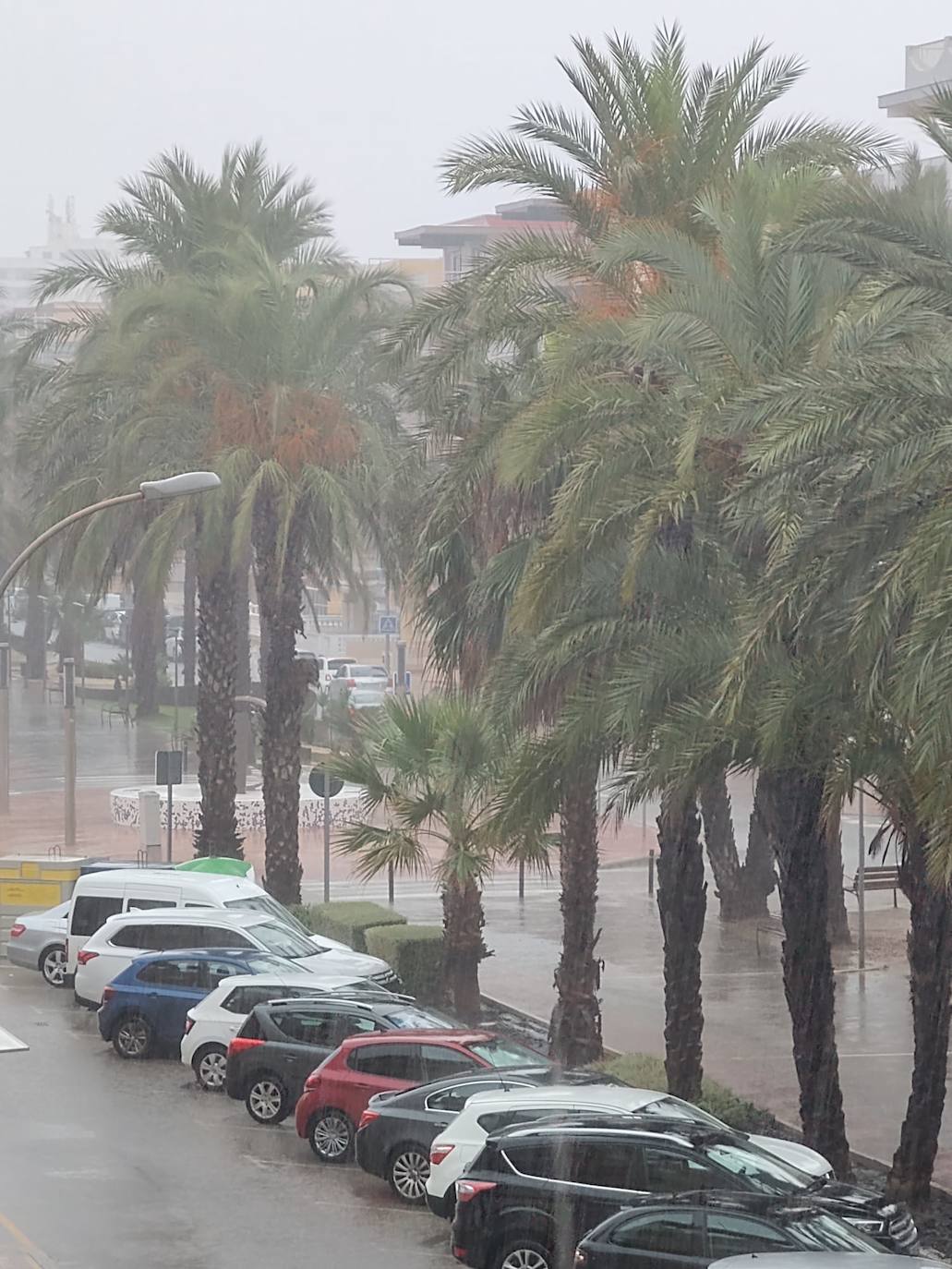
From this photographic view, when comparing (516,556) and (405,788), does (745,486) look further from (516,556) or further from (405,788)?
(405,788)

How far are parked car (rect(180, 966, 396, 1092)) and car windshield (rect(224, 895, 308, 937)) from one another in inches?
145

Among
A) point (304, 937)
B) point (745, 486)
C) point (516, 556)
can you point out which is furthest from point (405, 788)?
point (745, 486)

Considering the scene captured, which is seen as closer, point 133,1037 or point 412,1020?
point 412,1020

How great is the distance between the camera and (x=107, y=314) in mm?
30156

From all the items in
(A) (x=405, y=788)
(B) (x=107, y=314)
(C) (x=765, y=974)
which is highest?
(B) (x=107, y=314)

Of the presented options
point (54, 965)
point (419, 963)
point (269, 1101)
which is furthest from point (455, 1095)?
point (54, 965)

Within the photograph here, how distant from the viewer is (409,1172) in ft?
47.5

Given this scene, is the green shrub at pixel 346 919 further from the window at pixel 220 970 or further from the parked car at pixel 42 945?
the window at pixel 220 970

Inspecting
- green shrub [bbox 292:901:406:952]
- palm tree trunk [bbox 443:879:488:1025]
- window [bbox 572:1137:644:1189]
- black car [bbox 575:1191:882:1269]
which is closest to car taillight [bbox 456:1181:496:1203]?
window [bbox 572:1137:644:1189]

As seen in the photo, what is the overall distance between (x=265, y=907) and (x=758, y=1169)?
36.4ft

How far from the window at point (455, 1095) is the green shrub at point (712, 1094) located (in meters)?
2.46

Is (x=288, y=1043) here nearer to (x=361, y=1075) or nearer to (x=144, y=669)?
(x=361, y=1075)

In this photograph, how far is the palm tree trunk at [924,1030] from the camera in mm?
14953

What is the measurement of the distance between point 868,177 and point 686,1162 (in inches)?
268
